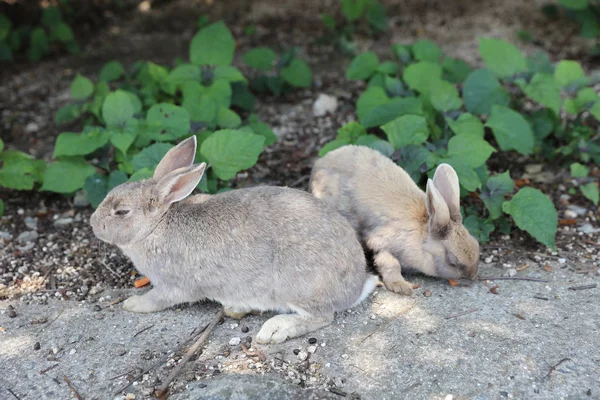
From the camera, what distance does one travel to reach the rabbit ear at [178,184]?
4.35 m

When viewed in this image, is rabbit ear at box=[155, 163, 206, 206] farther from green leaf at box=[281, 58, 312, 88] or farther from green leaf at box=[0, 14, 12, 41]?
green leaf at box=[0, 14, 12, 41]

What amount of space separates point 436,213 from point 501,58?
237 centimetres

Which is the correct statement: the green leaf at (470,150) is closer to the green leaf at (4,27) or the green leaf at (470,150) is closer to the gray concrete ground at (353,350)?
the gray concrete ground at (353,350)

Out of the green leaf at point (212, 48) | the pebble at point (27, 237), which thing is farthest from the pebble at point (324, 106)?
the pebble at point (27, 237)

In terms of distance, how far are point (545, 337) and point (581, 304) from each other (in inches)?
19.9

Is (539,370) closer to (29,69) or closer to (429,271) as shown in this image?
(429,271)

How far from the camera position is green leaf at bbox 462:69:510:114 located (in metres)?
6.01

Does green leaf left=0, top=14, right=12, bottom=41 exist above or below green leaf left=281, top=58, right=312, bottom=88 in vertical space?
above

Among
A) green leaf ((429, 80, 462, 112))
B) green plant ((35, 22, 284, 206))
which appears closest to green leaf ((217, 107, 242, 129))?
green plant ((35, 22, 284, 206))

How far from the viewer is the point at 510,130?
5.70m

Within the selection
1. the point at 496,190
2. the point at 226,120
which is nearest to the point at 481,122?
the point at 496,190

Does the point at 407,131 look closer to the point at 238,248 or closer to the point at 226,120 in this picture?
the point at 226,120

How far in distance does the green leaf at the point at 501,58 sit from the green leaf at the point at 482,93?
119mm

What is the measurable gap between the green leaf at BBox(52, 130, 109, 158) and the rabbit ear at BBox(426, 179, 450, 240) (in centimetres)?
251
